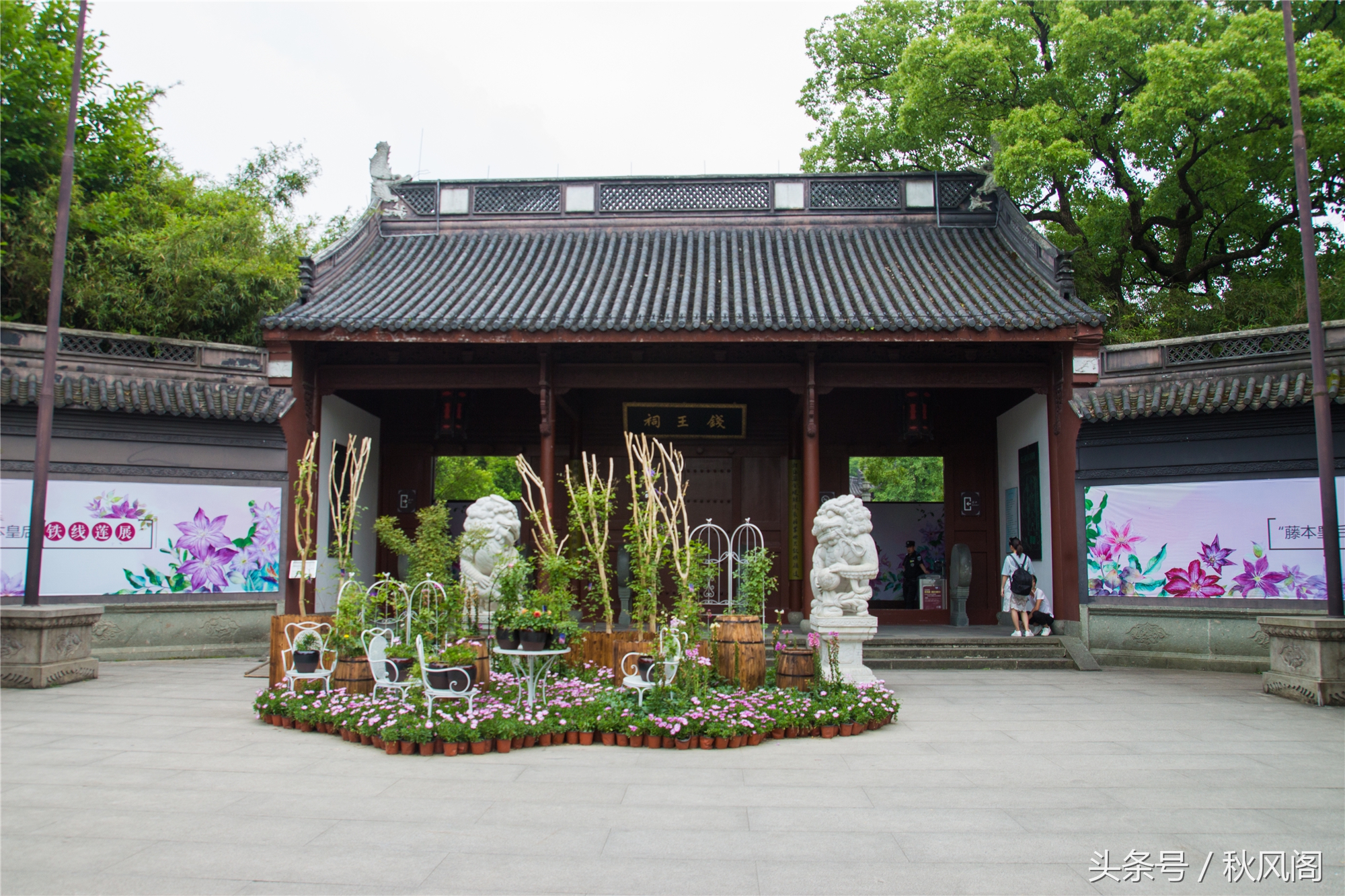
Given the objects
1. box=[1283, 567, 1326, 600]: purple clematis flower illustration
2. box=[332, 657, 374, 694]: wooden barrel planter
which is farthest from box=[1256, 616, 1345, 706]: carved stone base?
box=[332, 657, 374, 694]: wooden barrel planter

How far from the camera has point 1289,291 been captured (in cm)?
1070

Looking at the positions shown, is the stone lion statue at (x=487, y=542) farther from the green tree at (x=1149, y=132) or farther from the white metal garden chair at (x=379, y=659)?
the green tree at (x=1149, y=132)

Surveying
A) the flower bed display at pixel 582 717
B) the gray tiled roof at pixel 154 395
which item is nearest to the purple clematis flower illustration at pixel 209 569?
the gray tiled roof at pixel 154 395

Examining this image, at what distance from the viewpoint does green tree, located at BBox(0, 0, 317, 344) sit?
33.6ft

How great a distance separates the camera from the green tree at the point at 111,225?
1023 cm

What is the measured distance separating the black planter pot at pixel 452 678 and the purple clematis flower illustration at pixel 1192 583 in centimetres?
714

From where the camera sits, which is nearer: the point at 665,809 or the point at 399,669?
the point at 665,809

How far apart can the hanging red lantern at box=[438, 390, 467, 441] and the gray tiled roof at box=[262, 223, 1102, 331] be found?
57.5 inches

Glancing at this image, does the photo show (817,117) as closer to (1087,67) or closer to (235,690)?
(1087,67)

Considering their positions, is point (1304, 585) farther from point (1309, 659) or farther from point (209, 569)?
point (209, 569)

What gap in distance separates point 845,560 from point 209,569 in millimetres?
6633

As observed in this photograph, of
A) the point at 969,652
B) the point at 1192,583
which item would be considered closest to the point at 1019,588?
the point at 969,652

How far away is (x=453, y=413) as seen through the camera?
10992 millimetres

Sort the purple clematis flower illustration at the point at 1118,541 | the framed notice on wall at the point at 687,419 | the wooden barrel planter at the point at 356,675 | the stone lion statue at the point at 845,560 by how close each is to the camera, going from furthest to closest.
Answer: the framed notice on wall at the point at 687,419
the purple clematis flower illustration at the point at 1118,541
the stone lion statue at the point at 845,560
the wooden barrel planter at the point at 356,675
